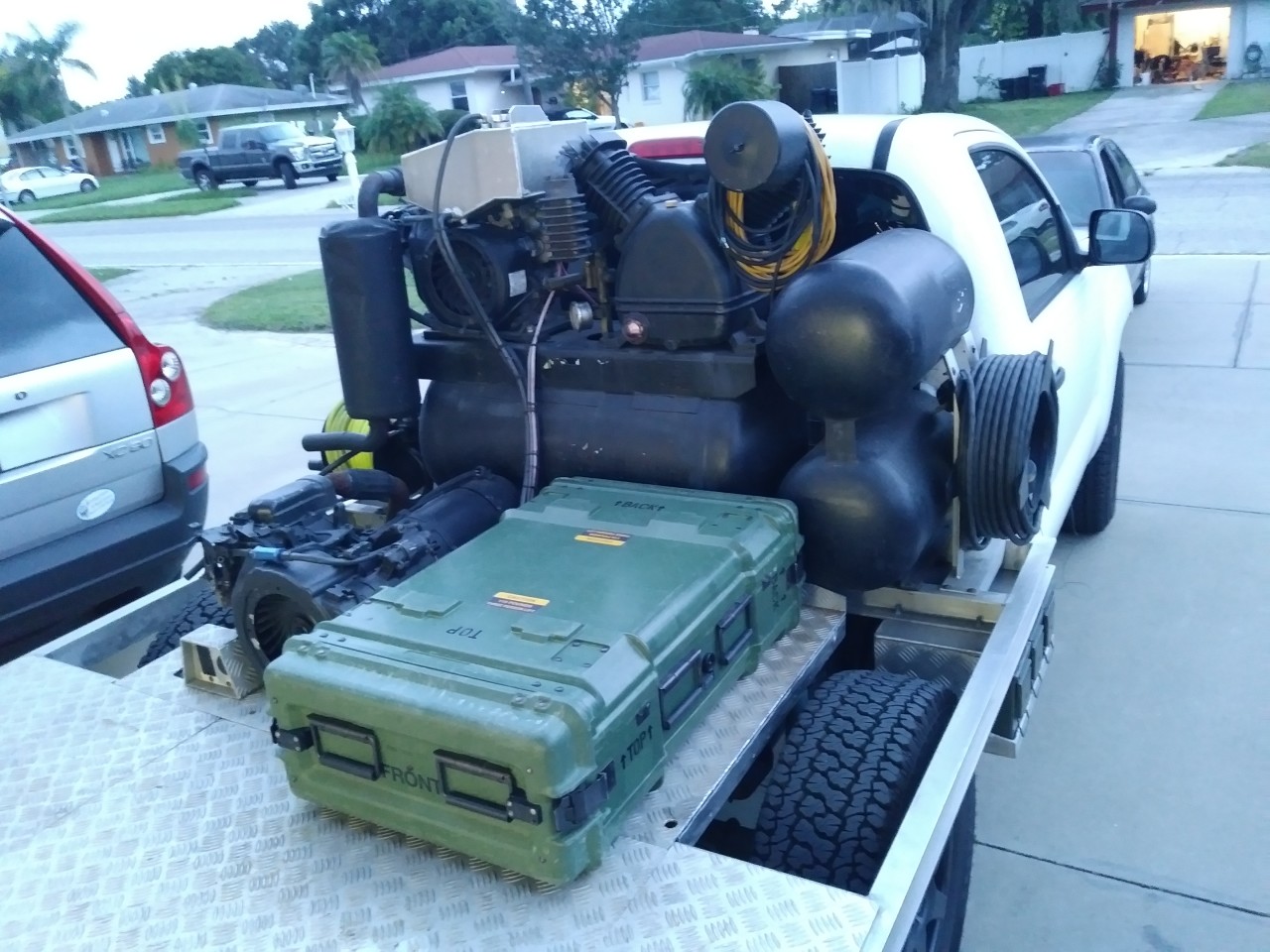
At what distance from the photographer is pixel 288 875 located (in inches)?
74.7

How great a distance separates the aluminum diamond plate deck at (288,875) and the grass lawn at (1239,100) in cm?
2801

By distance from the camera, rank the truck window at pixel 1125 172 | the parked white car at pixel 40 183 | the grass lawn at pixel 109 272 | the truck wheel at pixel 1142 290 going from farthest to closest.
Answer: the parked white car at pixel 40 183 < the grass lawn at pixel 109 272 < the truck wheel at pixel 1142 290 < the truck window at pixel 1125 172

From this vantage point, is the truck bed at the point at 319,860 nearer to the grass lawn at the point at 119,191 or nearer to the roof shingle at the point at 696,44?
the grass lawn at the point at 119,191

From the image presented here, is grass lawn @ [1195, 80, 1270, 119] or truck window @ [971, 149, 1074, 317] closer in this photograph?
truck window @ [971, 149, 1074, 317]

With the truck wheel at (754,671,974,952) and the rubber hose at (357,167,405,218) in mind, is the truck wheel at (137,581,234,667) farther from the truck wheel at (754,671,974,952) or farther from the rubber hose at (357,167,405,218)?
the truck wheel at (754,671,974,952)

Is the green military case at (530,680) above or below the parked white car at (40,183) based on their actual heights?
above

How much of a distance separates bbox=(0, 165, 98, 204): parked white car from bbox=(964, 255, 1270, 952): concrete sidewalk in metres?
42.1

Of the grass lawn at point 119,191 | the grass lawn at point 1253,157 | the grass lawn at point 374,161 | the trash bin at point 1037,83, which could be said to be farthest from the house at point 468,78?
the grass lawn at point 1253,157

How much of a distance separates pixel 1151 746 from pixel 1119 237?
1.65m

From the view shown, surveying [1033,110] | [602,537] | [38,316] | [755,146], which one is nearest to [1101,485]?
[755,146]

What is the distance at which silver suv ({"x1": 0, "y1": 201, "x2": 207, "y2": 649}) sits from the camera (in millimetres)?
3551

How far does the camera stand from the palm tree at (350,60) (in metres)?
54.8

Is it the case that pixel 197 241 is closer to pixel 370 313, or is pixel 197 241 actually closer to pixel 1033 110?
pixel 370 313

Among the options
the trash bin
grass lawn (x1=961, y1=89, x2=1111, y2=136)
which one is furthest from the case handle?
the trash bin
